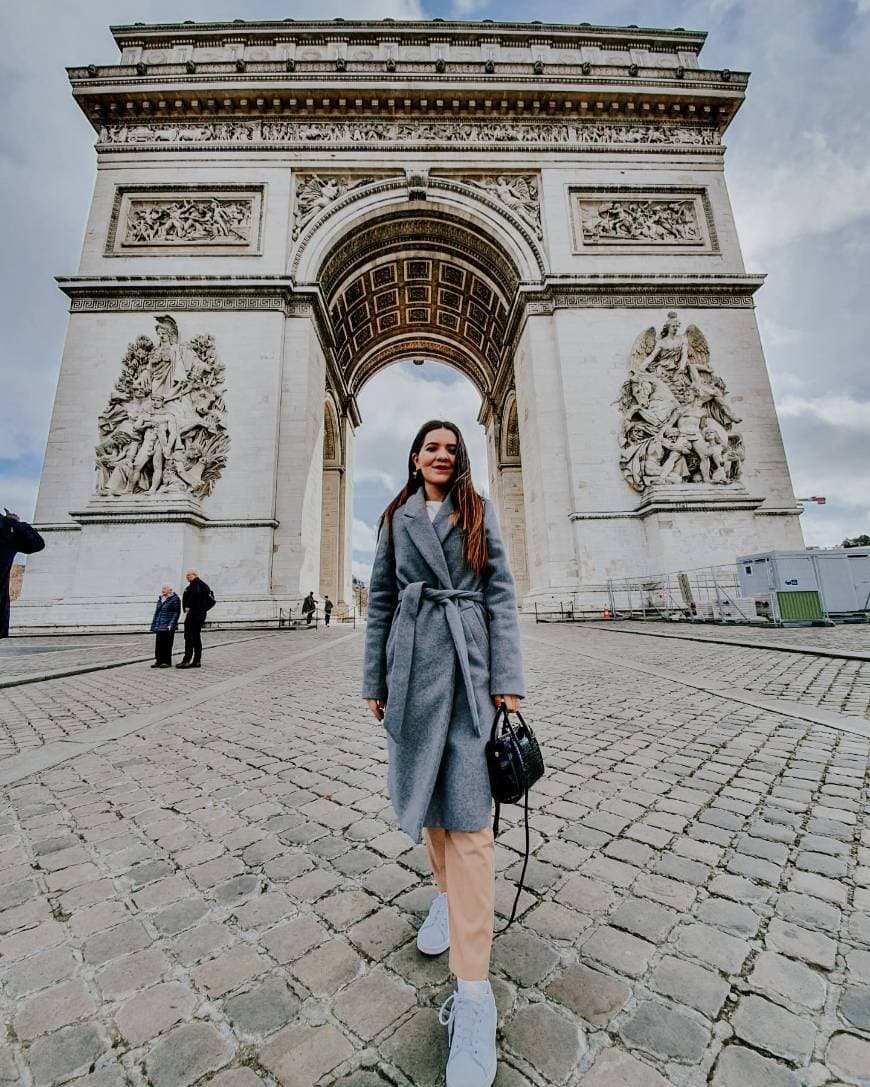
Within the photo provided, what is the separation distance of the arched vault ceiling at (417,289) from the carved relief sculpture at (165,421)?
5173 millimetres

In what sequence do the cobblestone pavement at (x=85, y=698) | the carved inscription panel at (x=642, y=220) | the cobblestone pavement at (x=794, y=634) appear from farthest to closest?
the carved inscription panel at (x=642, y=220) → the cobblestone pavement at (x=794, y=634) → the cobblestone pavement at (x=85, y=698)

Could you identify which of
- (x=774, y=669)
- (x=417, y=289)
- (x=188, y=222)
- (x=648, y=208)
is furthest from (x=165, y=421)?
(x=648, y=208)

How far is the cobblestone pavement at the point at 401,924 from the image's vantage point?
1.05m

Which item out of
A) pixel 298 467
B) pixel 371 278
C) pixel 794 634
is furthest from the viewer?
pixel 371 278

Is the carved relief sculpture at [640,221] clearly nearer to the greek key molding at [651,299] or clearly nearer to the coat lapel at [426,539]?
the greek key molding at [651,299]

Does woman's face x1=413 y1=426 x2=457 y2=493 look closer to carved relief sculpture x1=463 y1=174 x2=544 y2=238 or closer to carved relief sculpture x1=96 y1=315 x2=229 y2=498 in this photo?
carved relief sculpture x1=96 y1=315 x2=229 y2=498

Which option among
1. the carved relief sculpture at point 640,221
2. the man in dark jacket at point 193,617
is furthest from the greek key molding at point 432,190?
the man in dark jacket at point 193,617

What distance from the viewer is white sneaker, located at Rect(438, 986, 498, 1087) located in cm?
96

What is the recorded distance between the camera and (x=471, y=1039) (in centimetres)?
101

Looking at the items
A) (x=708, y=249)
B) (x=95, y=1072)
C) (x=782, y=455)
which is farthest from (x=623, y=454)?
(x=95, y=1072)

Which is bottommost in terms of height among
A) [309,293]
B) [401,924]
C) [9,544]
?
[401,924]

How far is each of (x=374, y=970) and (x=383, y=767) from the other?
1502mm

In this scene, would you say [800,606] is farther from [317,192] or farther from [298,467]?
[317,192]

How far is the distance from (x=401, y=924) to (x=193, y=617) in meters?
6.54
